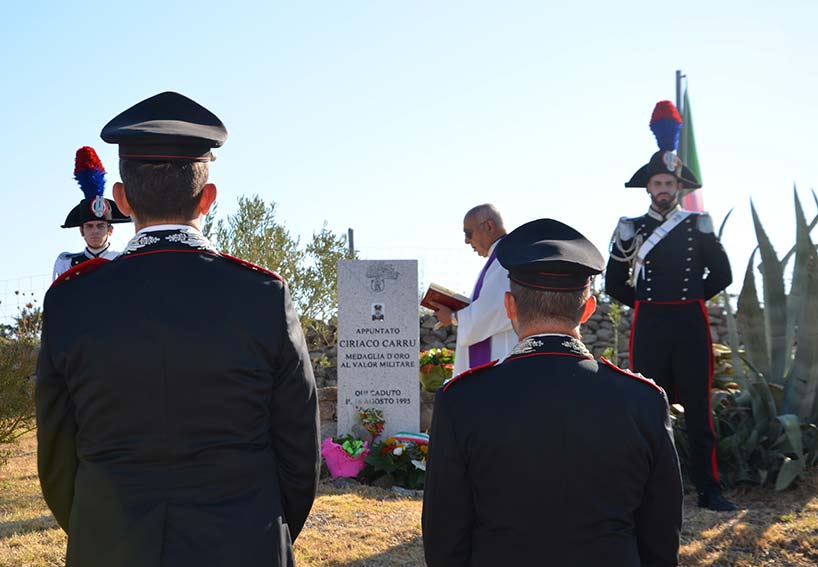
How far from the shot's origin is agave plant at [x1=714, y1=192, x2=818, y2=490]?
21.3 ft

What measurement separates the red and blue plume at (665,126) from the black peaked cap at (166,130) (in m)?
4.51

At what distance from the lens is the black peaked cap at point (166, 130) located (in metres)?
2.19

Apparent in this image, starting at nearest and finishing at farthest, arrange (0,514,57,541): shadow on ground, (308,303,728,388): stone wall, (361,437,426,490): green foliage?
1. (0,514,57,541): shadow on ground
2. (361,437,426,490): green foliage
3. (308,303,728,388): stone wall

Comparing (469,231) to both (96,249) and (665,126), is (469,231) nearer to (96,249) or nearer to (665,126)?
(665,126)

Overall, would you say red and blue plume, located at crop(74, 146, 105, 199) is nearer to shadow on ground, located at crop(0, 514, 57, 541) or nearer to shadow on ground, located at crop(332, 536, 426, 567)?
shadow on ground, located at crop(0, 514, 57, 541)

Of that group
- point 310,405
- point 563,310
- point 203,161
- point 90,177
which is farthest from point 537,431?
point 90,177

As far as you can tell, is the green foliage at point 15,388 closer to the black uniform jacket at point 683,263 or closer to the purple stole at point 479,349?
the purple stole at point 479,349

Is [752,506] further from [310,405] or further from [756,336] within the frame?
[310,405]

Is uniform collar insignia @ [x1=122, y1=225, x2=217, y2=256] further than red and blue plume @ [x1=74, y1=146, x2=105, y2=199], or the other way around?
red and blue plume @ [x1=74, y1=146, x2=105, y2=199]

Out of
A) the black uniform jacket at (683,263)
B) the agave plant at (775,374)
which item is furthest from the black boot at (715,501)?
the black uniform jacket at (683,263)

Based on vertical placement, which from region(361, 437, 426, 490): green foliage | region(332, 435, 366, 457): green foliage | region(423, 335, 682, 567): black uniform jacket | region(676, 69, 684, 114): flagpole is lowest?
region(361, 437, 426, 490): green foliage

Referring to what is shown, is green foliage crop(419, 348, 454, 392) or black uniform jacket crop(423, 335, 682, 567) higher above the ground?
green foliage crop(419, 348, 454, 392)

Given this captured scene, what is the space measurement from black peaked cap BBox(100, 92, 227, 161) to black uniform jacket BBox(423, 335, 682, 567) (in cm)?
88

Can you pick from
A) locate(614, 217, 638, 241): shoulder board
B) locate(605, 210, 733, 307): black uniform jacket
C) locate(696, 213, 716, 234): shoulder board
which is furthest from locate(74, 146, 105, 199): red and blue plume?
locate(696, 213, 716, 234): shoulder board
